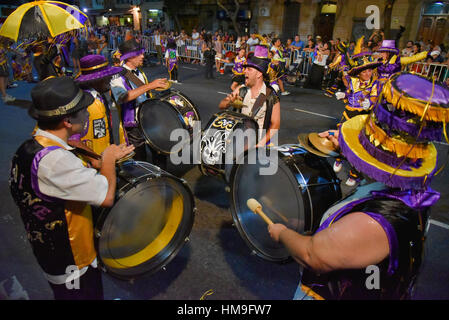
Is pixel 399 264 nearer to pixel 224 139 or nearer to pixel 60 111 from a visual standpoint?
pixel 60 111

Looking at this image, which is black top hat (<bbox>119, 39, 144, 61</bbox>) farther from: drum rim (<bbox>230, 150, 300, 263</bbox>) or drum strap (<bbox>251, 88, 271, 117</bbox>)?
drum rim (<bbox>230, 150, 300, 263</bbox>)

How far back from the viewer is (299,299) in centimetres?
173

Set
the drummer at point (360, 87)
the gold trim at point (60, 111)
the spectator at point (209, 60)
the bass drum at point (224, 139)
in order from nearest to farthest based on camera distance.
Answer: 1. the gold trim at point (60, 111)
2. the bass drum at point (224, 139)
3. the drummer at point (360, 87)
4. the spectator at point (209, 60)

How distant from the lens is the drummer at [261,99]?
139 inches

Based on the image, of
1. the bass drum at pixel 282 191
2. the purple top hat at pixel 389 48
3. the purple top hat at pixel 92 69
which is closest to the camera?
the bass drum at pixel 282 191

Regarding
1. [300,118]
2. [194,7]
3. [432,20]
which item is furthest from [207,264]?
[194,7]

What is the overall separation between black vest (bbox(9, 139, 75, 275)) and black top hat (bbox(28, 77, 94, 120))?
184 millimetres

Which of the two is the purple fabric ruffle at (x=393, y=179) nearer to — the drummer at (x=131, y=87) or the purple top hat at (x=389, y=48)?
the drummer at (x=131, y=87)

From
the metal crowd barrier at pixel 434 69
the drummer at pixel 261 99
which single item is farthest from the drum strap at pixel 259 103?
the metal crowd barrier at pixel 434 69

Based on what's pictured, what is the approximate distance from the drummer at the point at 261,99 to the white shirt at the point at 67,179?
219cm

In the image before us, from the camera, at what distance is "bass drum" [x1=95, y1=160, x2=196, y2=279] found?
1.99 metres

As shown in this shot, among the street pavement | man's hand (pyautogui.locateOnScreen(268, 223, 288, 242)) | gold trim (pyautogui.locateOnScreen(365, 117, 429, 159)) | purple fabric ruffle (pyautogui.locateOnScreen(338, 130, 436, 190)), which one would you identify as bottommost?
the street pavement

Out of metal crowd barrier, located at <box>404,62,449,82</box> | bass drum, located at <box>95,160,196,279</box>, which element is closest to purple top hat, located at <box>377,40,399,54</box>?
bass drum, located at <box>95,160,196,279</box>
